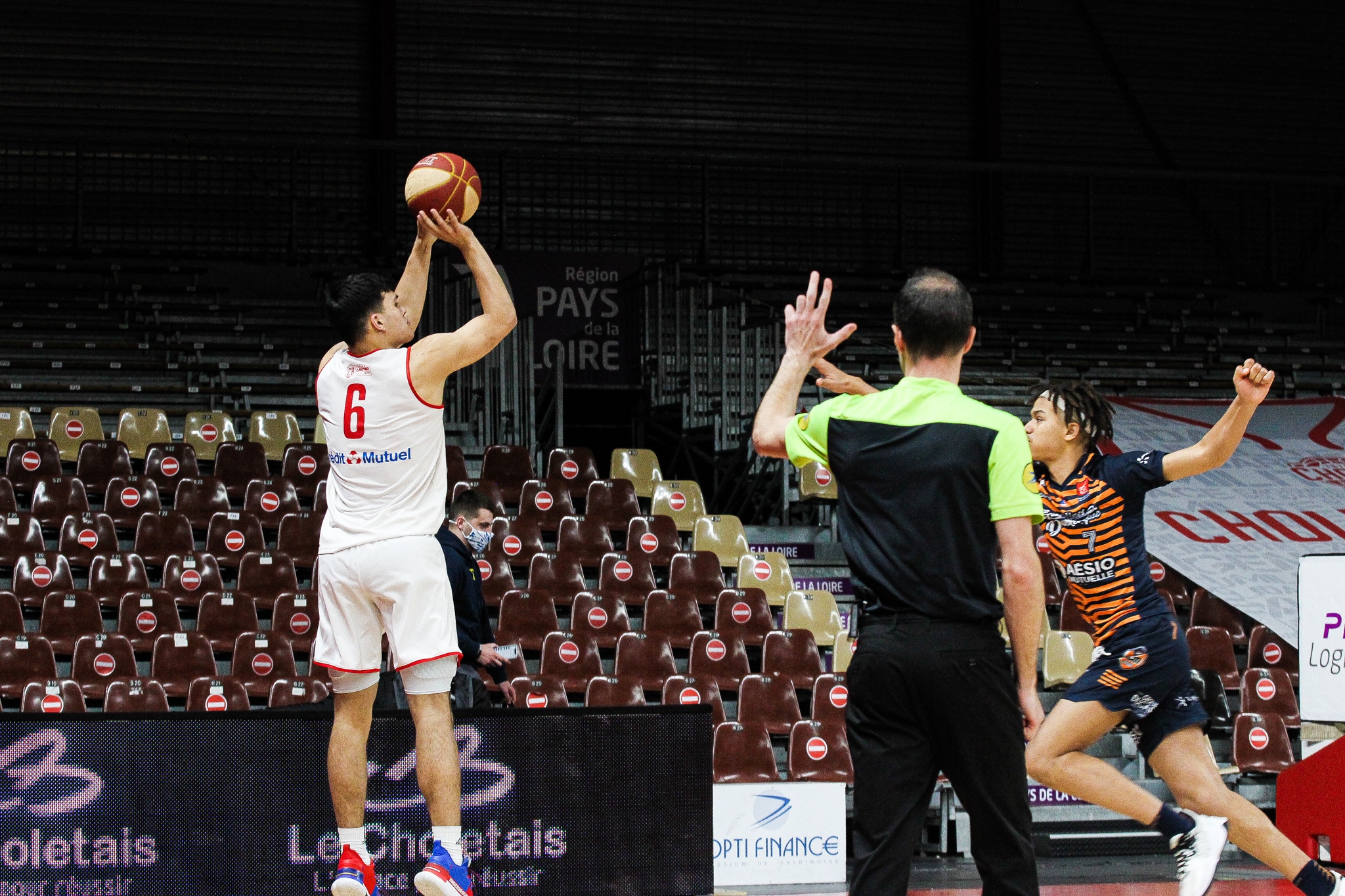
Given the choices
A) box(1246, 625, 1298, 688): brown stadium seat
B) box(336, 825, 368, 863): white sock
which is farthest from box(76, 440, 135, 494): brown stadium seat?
box(1246, 625, 1298, 688): brown stadium seat

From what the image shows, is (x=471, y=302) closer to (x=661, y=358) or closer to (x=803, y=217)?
(x=661, y=358)

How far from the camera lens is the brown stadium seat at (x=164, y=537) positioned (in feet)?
35.4

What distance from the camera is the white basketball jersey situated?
17.1 ft

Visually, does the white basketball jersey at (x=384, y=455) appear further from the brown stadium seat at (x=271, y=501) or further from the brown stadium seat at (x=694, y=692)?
the brown stadium seat at (x=271, y=501)

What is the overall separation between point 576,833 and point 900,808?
8.64 feet

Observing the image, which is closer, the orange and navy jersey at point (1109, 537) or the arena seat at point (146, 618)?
the orange and navy jersey at point (1109, 537)

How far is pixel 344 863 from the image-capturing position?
4996 millimetres

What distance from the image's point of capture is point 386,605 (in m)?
5.20

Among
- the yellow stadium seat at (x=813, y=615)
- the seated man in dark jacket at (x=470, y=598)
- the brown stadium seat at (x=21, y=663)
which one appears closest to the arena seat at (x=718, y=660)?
the yellow stadium seat at (x=813, y=615)

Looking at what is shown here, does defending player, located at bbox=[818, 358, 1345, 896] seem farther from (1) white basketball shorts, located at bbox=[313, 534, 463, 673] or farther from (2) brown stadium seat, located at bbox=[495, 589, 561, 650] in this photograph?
(2) brown stadium seat, located at bbox=[495, 589, 561, 650]

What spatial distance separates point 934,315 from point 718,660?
20.8ft

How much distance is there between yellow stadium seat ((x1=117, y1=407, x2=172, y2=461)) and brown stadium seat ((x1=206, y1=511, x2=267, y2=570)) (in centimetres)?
195

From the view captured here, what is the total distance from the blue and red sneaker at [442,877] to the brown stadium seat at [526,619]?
200 inches

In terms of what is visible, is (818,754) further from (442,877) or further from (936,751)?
(936,751)
